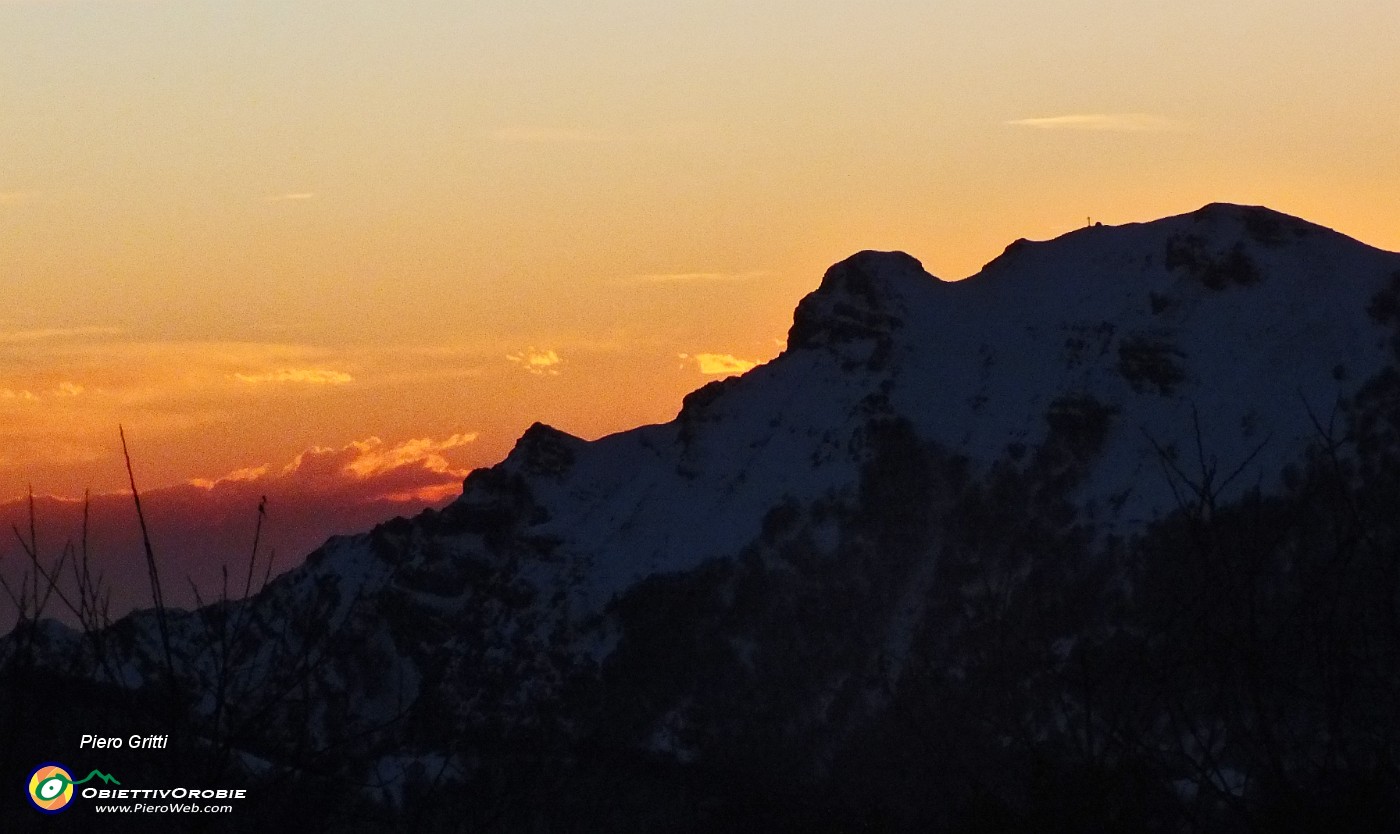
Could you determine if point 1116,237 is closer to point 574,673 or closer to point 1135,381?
point 1135,381

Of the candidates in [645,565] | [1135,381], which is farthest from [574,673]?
[1135,381]

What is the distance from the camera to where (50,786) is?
2045 cm

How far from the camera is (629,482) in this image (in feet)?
649

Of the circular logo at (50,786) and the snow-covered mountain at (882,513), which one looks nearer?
the circular logo at (50,786)
